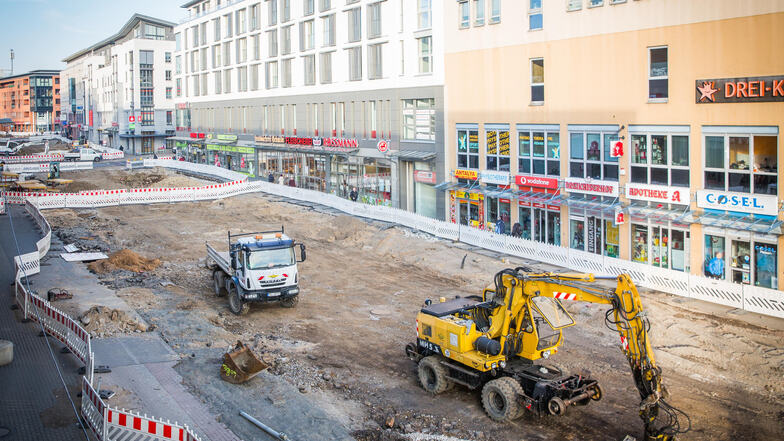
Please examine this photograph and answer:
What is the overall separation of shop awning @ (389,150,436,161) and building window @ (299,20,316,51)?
54.9 feet

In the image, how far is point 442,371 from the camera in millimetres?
17406

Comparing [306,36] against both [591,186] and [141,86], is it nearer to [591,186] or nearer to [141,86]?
[591,186]

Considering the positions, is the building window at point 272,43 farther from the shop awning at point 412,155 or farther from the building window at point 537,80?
the building window at point 537,80

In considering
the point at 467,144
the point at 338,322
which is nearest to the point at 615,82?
the point at 467,144

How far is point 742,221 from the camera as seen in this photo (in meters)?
27.2

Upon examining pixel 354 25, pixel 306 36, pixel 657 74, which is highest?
pixel 306 36

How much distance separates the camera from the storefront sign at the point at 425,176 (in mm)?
44688

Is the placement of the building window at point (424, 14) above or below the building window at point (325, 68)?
above

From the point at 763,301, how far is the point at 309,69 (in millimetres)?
44744

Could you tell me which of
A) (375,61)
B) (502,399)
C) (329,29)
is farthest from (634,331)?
(329,29)

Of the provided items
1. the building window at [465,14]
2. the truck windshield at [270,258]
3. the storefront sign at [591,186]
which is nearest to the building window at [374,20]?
the building window at [465,14]

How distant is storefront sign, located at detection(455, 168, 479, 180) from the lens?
134 feet

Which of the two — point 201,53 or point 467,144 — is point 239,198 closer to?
point 467,144

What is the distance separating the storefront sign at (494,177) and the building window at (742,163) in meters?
11.9
